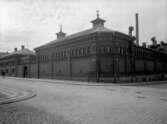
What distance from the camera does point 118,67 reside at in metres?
28.6

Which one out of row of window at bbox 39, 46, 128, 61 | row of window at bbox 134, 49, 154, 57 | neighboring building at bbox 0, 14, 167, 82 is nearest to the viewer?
neighboring building at bbox 0, 14, 167, 82

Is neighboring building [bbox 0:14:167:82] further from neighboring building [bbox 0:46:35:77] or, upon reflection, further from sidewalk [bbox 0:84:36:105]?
sidewalk [bbox 0:84:36:105]

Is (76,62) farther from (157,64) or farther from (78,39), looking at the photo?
(157,64)

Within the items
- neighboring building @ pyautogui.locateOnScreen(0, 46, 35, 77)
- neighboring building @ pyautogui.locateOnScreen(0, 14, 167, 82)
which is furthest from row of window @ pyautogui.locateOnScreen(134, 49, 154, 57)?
neighboring building @ pyautogui.locateOnScreen(0, 46, 35, 77)

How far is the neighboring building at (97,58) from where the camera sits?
2767 cm

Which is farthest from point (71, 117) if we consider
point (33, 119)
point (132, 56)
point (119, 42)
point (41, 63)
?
point (41, 63)

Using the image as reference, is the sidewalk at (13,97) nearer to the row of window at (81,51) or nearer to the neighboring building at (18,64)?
the row of window at (81,51)

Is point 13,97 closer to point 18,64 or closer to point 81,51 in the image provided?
point 81,51

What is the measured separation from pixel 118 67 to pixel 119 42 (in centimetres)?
532

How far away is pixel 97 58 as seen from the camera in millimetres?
27375

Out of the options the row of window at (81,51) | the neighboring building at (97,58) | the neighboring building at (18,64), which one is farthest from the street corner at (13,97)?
the neighboring building at (18,64)

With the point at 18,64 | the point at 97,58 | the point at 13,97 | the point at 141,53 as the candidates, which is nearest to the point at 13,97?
the point at 13,97

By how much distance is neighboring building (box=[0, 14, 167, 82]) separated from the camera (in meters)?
27.7

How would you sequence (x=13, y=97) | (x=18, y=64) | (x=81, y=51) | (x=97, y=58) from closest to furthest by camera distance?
1. (x=13, y=97)
2. (x=97, y=58)
3. (x=81, y=51)
4. (x=18, y=64)
